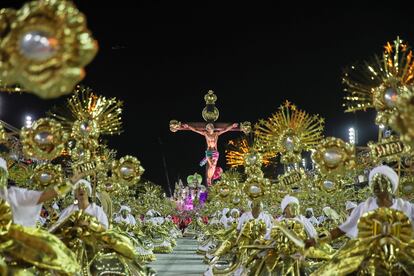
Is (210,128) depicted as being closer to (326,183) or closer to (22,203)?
(326,183)

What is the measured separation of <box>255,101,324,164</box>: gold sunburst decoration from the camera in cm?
994

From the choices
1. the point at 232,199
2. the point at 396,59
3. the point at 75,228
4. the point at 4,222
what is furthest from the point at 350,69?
the point at 232,199

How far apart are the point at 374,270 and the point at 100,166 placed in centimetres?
327

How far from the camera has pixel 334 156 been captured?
654 centimetres

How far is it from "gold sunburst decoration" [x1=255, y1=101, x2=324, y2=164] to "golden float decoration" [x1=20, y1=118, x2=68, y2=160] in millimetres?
4463

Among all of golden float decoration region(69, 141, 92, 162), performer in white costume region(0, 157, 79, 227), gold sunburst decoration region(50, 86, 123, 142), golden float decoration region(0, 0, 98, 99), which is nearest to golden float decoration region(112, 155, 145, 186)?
golden float decoration region(69, 141, 92, 162)

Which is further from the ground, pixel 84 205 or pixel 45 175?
pixel 45 175

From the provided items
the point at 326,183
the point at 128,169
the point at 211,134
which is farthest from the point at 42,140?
the point at 211,134

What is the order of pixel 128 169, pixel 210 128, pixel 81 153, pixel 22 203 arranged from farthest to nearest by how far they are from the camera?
pixel 210 128, pixel 81 153, pixel 128 169, pixel 22 203

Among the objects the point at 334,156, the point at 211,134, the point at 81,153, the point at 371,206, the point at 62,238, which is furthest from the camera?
the point at 211,134

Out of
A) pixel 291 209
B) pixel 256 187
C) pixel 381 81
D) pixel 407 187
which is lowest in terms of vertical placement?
pixel 291 209

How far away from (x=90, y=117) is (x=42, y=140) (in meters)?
3.25

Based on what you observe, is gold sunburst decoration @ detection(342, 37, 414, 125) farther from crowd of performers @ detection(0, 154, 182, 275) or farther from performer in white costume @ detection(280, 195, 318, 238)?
crowd of performers @ detection(0, 154, 182, 275)

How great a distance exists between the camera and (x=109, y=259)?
826 cm
